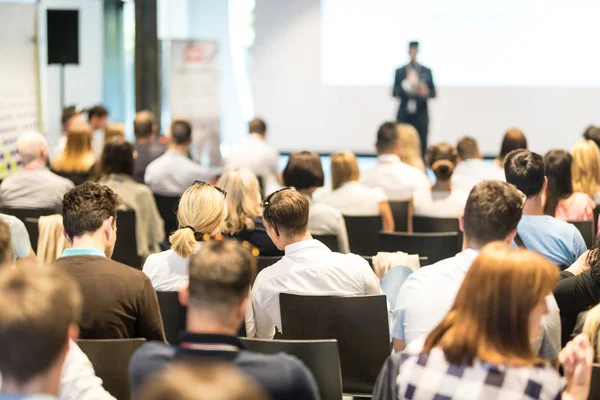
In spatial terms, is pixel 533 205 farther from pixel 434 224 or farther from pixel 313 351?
pixel 313 351

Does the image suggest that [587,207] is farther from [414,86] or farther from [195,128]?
[414,86]

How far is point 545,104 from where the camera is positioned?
1399 cm

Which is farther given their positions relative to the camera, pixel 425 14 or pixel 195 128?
pixel 425 14

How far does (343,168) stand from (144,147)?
9.13 feet

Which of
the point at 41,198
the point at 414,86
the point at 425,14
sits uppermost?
the point at 425,14

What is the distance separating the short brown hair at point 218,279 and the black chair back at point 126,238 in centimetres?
373

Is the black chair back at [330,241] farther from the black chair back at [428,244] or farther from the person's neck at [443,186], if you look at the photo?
the person's neck at [443,186]

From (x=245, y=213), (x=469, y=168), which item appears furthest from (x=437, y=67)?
(x=245, y=213)

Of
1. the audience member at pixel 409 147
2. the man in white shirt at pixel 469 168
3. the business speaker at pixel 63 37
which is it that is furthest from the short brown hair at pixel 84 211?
the business speaker at pixel 63 37

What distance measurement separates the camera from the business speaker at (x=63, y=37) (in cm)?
1113

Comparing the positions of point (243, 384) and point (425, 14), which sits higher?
point (425, 14)

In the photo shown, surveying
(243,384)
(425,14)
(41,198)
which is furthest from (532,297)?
(425,14)

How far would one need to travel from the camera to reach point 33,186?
20.8ft

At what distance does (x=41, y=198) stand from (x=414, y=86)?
691cm
